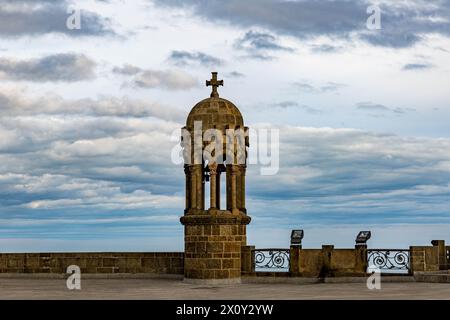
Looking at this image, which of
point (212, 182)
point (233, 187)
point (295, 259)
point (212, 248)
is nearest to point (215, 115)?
point (212, 182)

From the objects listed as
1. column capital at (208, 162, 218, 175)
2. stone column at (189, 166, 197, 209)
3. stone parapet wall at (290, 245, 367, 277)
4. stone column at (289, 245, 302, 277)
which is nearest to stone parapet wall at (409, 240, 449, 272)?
stone parapet wall at (290, 245, 367, 277)

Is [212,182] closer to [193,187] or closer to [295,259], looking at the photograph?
[193,187]

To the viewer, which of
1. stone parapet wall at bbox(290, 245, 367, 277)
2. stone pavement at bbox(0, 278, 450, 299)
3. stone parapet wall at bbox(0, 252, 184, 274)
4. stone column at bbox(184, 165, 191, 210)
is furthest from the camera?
stone parapet wall at bbox(0, 252, 184, 274)

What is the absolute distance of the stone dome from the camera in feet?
75.5

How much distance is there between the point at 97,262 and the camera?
25750 millimetres

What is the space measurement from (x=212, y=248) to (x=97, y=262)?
191 inches

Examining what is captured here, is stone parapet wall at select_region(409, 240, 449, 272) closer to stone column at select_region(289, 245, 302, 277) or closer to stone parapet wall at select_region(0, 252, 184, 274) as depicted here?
stone column at select_region(289, 245, 302, 277)

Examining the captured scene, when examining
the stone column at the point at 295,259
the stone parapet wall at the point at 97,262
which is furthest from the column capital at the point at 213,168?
the stone parapet wall at the point at 97,262

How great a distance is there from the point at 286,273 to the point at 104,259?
6.02m

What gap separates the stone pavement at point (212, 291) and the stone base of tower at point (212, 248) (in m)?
0.64

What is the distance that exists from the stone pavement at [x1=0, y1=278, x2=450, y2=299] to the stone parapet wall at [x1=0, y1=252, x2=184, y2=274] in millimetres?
1468

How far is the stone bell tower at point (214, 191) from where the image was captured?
891 inches
